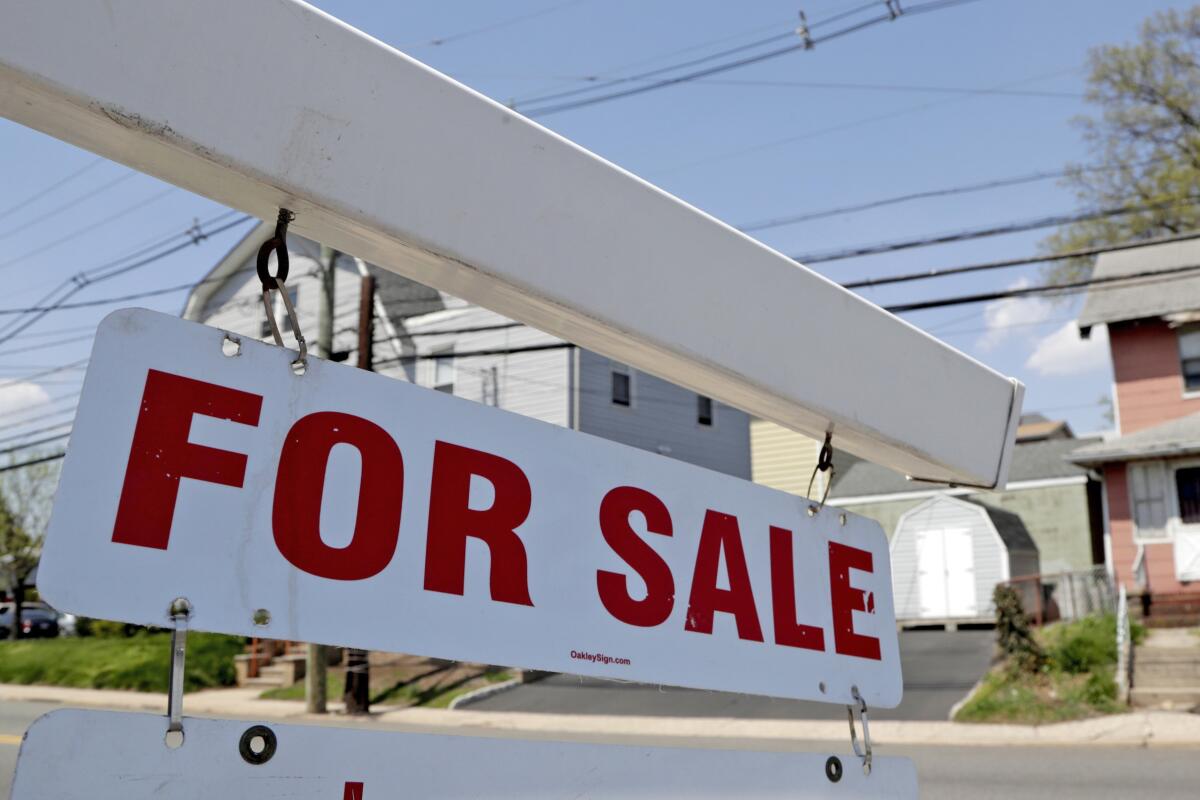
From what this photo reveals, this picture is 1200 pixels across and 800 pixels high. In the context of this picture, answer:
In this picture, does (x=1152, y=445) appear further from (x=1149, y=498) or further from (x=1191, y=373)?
(x=1191, y=373)

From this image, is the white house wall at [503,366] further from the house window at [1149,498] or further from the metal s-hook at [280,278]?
the metal s-hook at [280,278]

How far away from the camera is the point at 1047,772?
10914mm

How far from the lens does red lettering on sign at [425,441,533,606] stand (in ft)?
4.38

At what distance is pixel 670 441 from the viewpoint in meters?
26.8

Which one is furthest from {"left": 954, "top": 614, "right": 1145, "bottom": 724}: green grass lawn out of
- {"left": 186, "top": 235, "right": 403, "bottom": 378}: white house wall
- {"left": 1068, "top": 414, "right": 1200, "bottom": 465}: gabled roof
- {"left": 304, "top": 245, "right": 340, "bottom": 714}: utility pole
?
{"left": 186, "top": 235, "right": 403, "bottom": 378}: white house wall

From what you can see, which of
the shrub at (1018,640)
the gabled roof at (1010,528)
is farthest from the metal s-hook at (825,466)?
the gabled roof at (1010,528)

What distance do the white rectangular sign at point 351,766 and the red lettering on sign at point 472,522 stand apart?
19 centimetres

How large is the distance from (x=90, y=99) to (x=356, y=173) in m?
0.29

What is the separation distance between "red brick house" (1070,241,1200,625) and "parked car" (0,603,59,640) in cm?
3211

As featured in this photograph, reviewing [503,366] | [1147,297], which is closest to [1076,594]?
[1147,297]

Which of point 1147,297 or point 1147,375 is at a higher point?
point 1147,297

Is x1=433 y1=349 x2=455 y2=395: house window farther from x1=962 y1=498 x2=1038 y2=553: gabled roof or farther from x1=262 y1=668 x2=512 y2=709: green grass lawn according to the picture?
x1=962 y1=498 x2=1038 y2=553: gabled roof

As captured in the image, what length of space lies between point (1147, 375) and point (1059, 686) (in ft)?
34.0

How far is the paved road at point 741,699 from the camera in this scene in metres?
16.5
